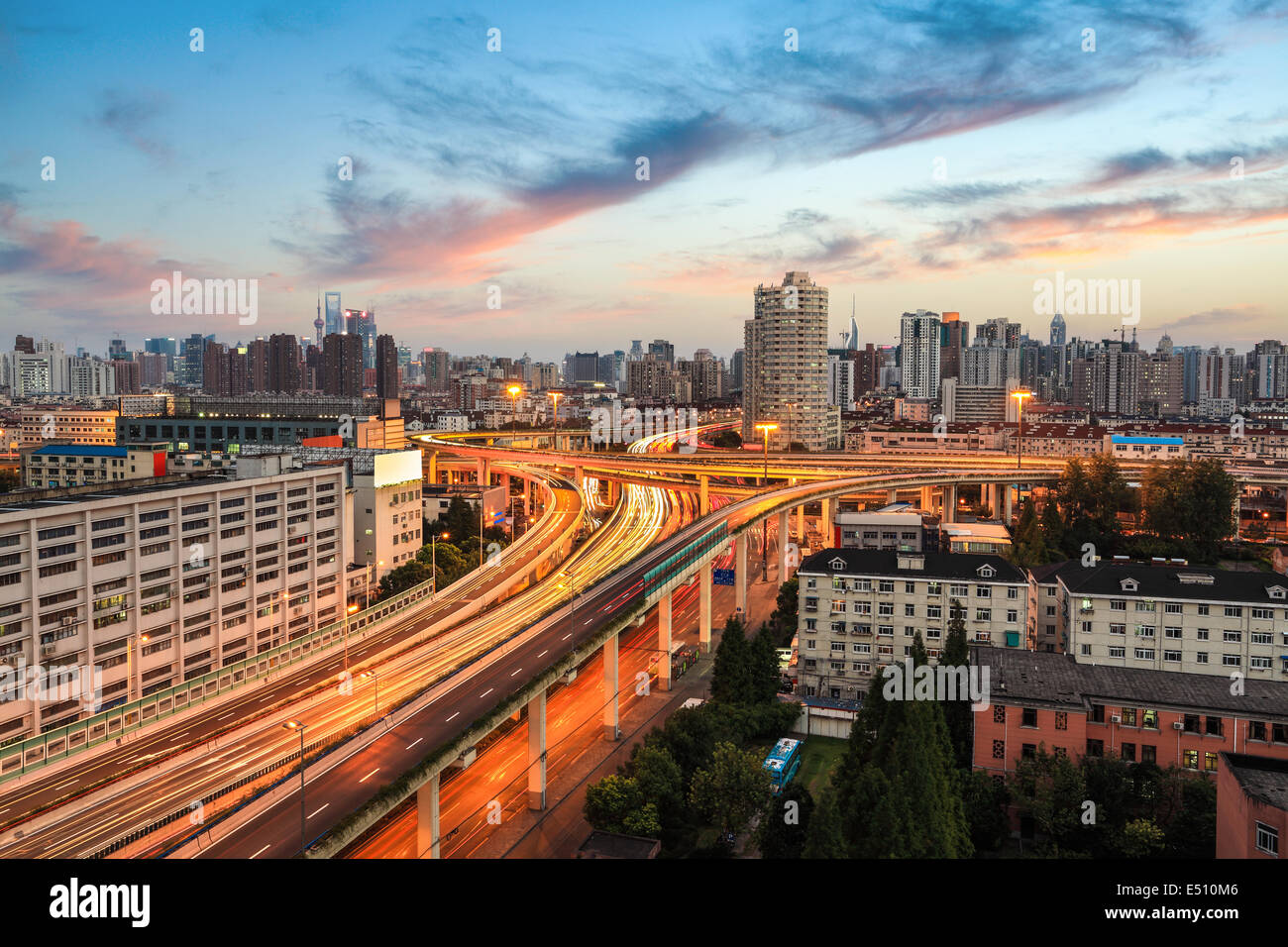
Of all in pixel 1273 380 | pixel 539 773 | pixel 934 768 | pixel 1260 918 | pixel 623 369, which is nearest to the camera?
pixel 1260 918

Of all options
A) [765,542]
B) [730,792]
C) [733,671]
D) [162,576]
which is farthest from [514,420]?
[730,792]

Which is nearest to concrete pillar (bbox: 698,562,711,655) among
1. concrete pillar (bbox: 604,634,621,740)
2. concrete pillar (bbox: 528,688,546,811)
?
concrete pillar (bbox: 604,634,621,740)

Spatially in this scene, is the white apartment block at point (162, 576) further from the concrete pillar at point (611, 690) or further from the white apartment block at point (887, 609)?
the white apartment block at point (887, 609)

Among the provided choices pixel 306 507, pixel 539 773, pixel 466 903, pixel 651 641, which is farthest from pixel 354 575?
pixel 466 903

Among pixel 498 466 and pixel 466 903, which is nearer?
pixel 466 903

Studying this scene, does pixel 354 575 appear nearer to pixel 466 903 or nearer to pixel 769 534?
pixel 769 534

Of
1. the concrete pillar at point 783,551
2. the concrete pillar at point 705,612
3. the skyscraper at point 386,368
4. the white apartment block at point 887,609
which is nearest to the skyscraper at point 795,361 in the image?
the concrete pillar at point 783,551

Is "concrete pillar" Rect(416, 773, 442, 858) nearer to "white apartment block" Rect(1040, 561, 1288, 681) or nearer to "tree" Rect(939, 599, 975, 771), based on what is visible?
"tree" Rect(939, 599, 975, 771)
